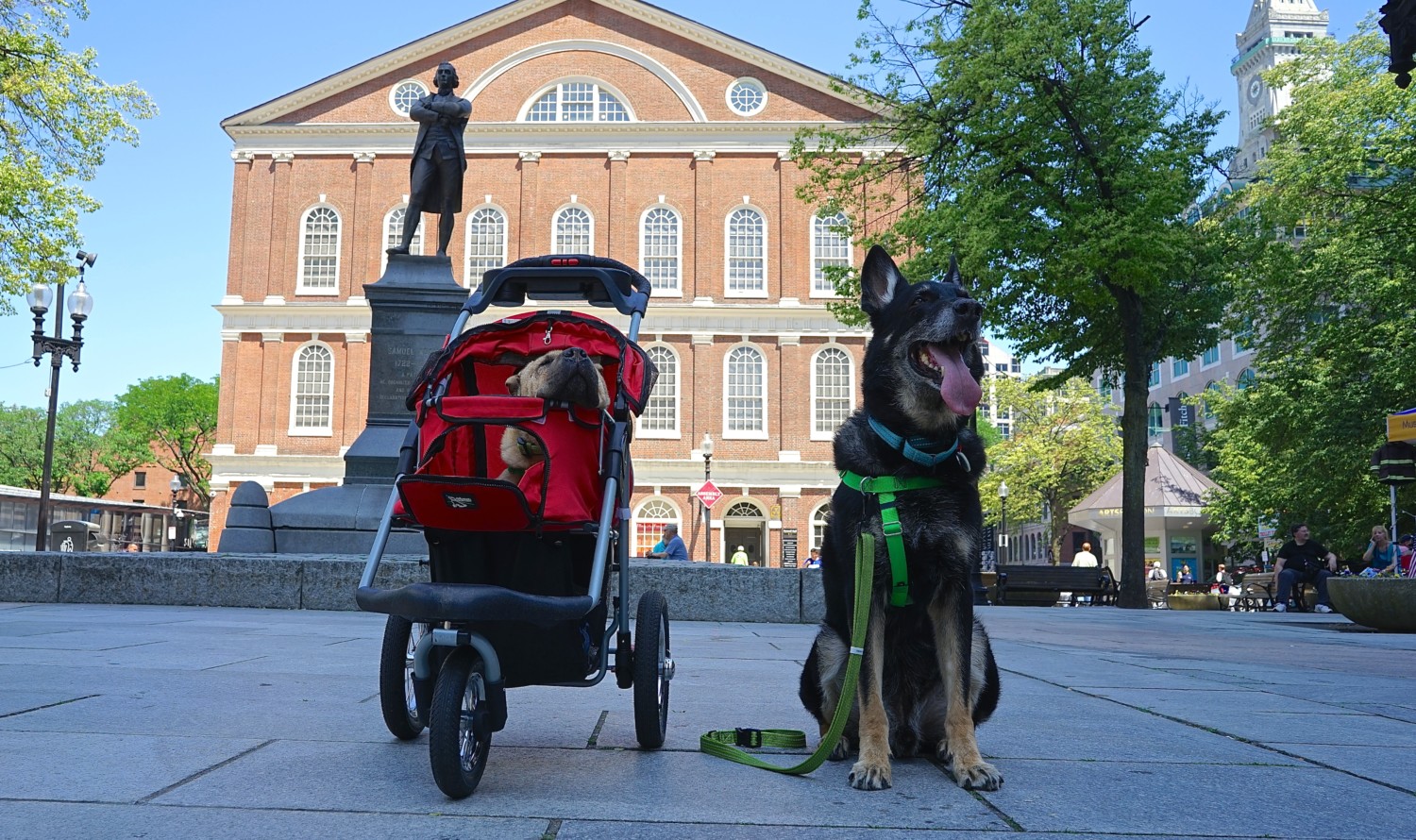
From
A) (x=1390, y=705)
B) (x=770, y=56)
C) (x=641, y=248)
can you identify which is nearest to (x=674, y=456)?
(x=641, y=248)

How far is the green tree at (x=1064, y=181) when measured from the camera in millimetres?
19500

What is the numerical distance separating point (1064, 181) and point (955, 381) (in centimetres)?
1837

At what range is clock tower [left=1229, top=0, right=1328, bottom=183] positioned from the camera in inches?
3263

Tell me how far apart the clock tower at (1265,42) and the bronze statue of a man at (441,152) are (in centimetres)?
7973

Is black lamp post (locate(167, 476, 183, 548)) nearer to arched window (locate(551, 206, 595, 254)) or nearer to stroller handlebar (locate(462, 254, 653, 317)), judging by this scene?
arched window (locate(551, 206, 595, 254))

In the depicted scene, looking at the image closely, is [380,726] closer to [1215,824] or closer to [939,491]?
[939,491]

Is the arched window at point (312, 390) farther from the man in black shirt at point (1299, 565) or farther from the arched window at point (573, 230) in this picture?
the man in black shirt at point (1299, 565)

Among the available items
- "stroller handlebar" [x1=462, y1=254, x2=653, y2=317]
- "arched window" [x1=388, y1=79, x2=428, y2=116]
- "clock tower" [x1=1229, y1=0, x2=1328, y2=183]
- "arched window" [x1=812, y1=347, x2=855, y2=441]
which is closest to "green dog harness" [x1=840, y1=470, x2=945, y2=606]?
"stroller handlebar" [x1=462, y1=254, x2=653, y2=317]

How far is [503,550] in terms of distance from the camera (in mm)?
3453

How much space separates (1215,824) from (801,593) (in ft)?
30.4

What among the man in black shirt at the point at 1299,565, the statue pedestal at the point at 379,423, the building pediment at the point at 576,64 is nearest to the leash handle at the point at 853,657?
the statue pedestal at the point at 379,423

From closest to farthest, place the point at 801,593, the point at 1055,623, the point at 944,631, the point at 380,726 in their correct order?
1. the point at 944,631
2. the point at 380,726
3. the point at 801,593
4. the point at 1055,623

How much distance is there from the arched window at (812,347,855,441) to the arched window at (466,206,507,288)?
1221 cm

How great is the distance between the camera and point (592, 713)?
4844 millimetres
